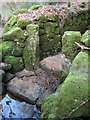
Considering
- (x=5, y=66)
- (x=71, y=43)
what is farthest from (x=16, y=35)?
(x=71, y=43)

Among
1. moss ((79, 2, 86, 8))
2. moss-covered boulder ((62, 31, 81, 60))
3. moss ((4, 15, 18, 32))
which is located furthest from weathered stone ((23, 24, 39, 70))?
moss ((79, 2, 86, 8))

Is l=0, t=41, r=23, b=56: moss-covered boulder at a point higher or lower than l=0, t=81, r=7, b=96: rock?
higher

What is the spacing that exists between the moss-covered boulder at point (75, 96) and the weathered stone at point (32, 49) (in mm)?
2799

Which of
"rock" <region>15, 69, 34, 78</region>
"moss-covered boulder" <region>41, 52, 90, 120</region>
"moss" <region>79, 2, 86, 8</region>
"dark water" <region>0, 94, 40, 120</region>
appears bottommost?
"dark water" <region>0, 94, 40, 120</region>

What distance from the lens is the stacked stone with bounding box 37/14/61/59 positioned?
25.7ft

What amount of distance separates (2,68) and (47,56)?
5.49 ft

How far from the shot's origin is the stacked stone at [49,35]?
308 inches

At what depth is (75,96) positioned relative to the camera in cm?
441

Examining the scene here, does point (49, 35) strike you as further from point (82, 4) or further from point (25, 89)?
point (25, 89)

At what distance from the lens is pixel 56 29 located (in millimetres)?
7965

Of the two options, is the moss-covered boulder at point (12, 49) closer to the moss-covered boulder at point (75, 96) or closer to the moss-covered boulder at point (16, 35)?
the moss-covered boulder at point (16, 35)

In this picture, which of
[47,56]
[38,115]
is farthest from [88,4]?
[38,115]

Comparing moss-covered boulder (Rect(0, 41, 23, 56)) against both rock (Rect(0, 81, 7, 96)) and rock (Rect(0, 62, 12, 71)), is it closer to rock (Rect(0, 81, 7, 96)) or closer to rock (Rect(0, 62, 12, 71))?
rock (Rect(0, 62, 12, 71))

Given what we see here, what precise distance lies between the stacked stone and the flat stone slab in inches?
36.4
